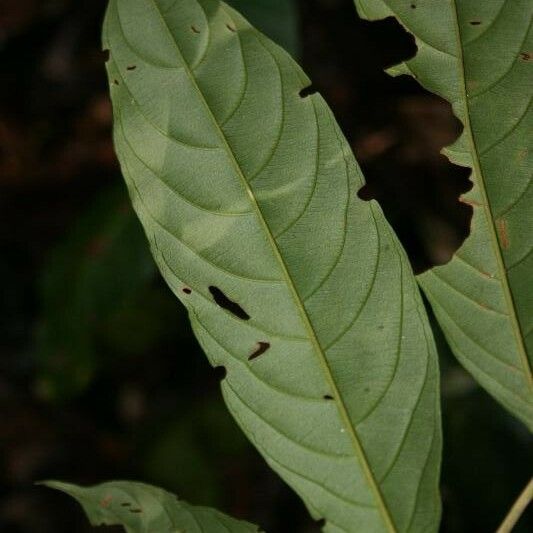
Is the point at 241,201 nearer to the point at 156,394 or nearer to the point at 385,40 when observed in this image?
the point at 385,40

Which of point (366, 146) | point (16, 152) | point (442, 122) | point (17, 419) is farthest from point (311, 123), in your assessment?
point (17, 419)

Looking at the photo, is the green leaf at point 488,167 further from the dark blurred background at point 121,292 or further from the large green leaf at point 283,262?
the dark blurred background at point 121,292

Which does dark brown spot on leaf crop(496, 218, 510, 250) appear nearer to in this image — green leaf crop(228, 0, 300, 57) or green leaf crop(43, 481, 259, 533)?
green leaf crop(43, 481, 259, 533)

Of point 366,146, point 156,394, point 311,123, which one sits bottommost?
point 156,394

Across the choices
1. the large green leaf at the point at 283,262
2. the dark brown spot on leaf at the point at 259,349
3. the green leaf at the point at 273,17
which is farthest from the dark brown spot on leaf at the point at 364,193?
the green leaf at the point at 273,17

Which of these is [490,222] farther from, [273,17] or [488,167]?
[273,17]

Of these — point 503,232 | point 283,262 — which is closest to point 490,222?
point 503,232
